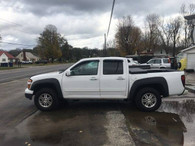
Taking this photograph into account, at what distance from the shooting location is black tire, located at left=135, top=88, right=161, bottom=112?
5.51 m

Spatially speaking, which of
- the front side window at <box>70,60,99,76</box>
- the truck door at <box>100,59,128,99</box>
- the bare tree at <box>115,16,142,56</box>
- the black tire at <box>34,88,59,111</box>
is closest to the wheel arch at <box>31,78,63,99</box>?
the black tire at <box>34,88,59,111</box>

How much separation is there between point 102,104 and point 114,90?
1.33 metres

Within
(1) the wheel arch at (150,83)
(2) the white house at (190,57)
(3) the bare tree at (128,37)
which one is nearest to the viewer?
(1) the wheel arch at (150,83)

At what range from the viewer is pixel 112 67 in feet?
18.4

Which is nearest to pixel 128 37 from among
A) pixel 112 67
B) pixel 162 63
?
pixel 162 63

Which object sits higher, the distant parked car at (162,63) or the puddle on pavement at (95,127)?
the distant parked car at (162,63)

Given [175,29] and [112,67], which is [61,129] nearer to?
[112,67]

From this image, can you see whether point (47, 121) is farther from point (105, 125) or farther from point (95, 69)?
point (95, 69)

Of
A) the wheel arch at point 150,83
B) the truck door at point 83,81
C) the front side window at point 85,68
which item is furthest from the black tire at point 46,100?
the wheel arch at point 150,83

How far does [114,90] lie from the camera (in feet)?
18.2

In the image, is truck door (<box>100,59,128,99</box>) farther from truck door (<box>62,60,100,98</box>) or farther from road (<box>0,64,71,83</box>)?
road (<box>0,64,71,83</box>)

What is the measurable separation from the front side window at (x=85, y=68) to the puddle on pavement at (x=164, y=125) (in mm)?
1805

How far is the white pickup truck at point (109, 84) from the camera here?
18.0 feet

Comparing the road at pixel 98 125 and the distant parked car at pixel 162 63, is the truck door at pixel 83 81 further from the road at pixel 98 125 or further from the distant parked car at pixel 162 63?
the distant parked car at pixel 162 63
